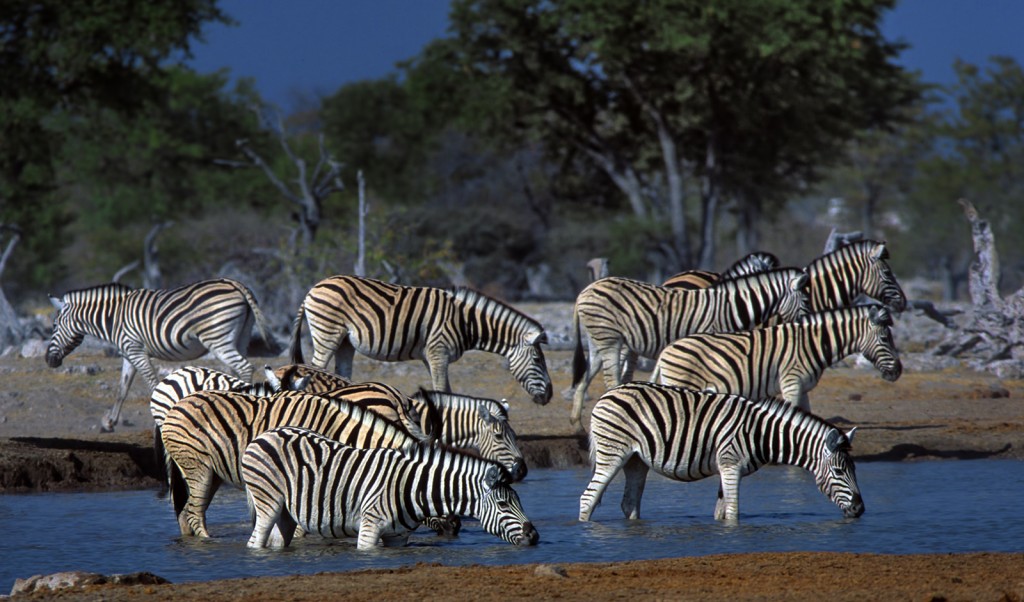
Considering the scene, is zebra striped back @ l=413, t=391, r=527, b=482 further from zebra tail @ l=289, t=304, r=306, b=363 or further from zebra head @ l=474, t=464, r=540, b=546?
zebra tail @ l=289, t=304, r=306, b=363

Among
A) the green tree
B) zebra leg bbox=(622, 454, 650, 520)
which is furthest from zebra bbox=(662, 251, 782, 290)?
the green tree

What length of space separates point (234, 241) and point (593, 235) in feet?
35.2

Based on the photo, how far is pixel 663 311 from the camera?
45.8 feet

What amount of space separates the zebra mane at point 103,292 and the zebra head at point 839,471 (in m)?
7.86

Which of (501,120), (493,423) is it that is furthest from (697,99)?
(493,423)

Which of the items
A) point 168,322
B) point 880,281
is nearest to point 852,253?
point 880,281

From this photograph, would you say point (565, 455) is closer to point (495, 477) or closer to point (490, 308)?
point (490, 308)

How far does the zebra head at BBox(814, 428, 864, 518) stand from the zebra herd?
0.04ft

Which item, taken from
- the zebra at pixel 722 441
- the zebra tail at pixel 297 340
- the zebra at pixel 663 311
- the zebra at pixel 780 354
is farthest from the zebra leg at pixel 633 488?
the zebra tail at pixel 297 340

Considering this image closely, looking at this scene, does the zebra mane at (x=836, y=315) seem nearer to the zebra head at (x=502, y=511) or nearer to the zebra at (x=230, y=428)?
the zebra at (x=230, y=428)

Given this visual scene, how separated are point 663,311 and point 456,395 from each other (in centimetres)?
407

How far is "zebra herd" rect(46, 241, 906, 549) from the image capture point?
28.2 ft

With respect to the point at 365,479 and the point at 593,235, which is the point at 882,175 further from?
the point at 365,479

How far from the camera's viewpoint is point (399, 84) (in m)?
56.2
